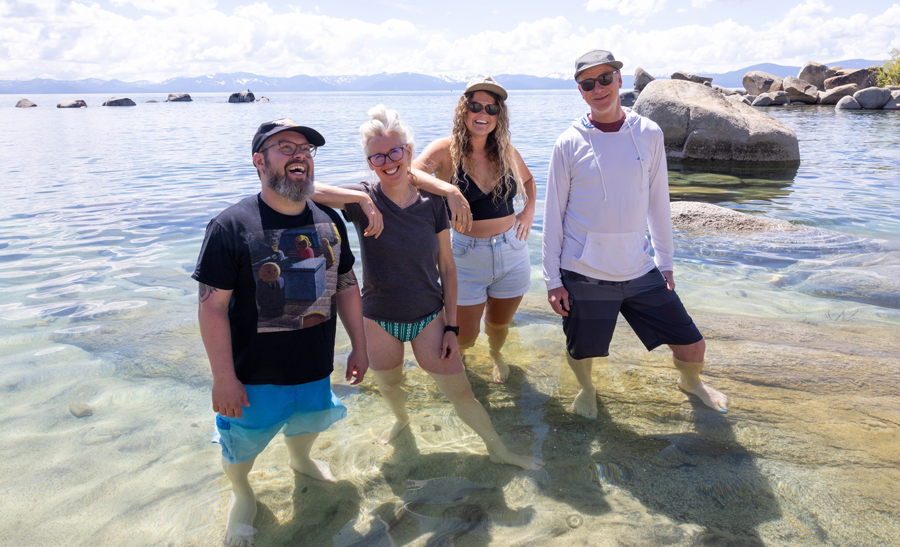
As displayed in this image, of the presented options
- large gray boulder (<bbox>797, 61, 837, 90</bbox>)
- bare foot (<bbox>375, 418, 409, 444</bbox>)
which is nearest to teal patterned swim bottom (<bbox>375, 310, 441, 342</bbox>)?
bare foot (<bbox>375, 418, 409, 444</bbox>)

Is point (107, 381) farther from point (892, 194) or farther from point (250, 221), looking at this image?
point (892, 194)

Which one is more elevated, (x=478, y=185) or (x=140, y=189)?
(x=478, y=185)

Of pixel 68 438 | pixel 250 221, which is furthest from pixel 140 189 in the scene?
pixel 250 221

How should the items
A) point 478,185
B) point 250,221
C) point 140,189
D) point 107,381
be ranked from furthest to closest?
point 140,189, point 107,381, point 478,185, point 250,221

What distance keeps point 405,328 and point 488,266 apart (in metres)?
1.00

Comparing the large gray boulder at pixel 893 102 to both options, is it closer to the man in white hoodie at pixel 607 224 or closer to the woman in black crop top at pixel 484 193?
the man in white hoodie at pixel 607 224

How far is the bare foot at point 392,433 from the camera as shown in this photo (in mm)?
3666

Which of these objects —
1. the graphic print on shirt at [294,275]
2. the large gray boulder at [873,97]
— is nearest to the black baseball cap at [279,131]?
the graphic print on shirt at [294,275]

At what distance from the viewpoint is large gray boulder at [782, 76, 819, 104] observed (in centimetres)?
3859

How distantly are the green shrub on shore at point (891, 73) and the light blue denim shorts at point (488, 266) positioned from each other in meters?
49.0

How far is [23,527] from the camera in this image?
9.83 feet

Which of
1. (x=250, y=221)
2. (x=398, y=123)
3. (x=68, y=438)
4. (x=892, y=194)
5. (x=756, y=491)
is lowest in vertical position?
(x=68, y=438)

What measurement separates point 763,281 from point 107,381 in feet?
23.4

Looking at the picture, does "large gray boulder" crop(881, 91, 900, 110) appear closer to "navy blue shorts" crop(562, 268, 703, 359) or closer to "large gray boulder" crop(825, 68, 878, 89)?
"large gray boulder" crop(825, 68, 878, 89)
